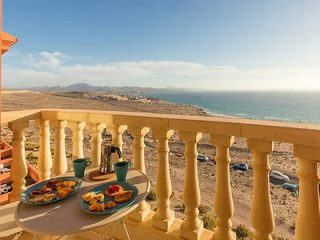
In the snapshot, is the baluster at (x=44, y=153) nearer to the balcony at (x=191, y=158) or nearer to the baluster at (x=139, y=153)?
the balcony at (x=191, y=158)

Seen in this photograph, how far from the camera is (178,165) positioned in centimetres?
1962

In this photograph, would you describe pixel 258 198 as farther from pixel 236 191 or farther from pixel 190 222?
pixel 236 191

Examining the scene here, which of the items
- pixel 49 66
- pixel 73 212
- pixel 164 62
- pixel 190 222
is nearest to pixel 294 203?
pixel 190 222

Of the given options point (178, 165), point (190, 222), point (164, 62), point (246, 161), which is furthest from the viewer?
point (164, 62)

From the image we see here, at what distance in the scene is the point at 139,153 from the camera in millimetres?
2229

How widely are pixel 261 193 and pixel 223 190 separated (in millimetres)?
287

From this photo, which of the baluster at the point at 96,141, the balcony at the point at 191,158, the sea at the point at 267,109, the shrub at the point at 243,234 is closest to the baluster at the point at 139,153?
the balcony at the point at 191,158

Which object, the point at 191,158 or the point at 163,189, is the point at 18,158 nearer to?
the point at 163,189

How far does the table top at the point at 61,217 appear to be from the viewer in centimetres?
112

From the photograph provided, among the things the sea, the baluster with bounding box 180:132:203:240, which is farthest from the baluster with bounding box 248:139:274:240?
the sea

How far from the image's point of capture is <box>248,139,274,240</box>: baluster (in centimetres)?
161

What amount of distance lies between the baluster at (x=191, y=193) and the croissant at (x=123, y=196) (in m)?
0.69

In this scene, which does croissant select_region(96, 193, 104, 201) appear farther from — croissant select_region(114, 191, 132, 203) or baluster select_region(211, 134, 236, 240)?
baluster select_region(211, 134, 236, 240)

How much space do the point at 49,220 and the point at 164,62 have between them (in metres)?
126
